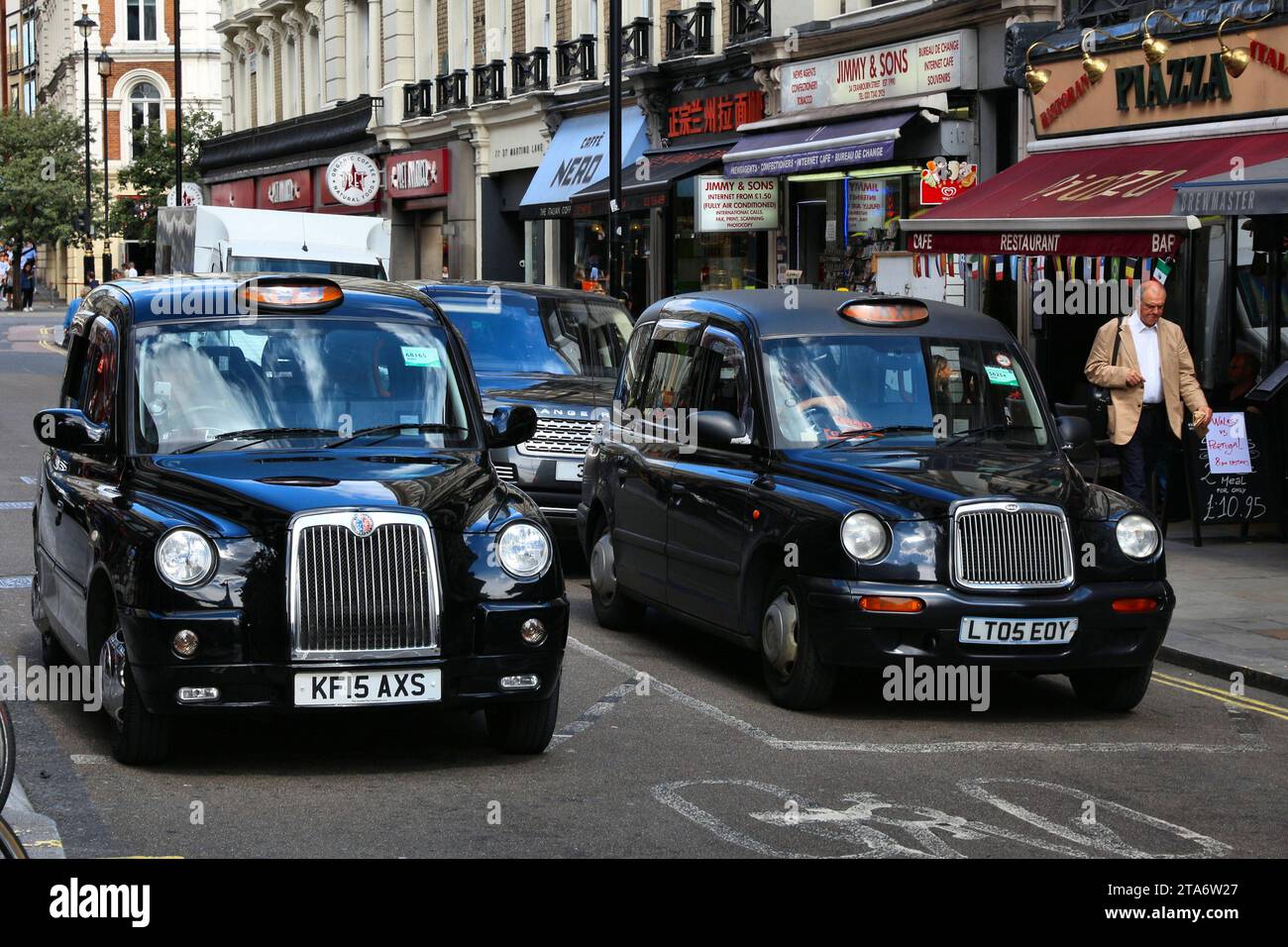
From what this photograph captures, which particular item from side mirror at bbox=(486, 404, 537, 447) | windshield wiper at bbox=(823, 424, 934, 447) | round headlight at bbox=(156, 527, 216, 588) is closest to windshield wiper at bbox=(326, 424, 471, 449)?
side mirror at bbox=(486, 404, 537, 447)

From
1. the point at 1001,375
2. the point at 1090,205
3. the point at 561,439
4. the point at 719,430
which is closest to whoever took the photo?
the point at 719,430

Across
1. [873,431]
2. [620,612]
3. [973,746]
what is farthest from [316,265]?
[973,746]

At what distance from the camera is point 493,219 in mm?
38938

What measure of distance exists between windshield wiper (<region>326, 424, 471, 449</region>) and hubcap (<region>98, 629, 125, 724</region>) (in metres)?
1.23

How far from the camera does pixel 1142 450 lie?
563 inches

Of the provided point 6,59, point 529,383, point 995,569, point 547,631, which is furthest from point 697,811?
point 6,59

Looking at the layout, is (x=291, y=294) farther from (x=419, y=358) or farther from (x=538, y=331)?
(x=538, y=331)

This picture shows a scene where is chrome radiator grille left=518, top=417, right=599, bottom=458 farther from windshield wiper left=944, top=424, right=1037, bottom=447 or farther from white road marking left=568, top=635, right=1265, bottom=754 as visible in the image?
white road marking left=568, top=635, right=1265, bottom=754

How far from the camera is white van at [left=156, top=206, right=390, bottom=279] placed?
2684 centimetres

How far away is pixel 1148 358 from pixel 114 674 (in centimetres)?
912

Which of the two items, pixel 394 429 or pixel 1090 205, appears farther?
pixel 1090 205

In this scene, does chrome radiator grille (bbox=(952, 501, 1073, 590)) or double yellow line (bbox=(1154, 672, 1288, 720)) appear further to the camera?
double yellow line (bbox=(1154, 672, 1288, 720))
